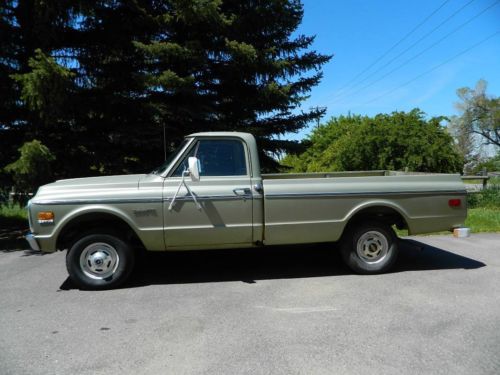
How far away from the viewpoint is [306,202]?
5.80m

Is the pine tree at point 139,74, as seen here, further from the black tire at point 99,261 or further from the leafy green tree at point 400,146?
the leafy green tree at point 400,146

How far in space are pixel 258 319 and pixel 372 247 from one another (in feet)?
7.61

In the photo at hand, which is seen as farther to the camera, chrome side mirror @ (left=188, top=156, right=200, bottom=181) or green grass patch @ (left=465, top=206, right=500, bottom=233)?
green grass patch @ (left=465, top=206, right=500, bottom=233)

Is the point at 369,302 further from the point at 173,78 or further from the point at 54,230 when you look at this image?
the point at 173,78

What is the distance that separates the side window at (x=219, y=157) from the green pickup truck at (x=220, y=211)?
1 cm

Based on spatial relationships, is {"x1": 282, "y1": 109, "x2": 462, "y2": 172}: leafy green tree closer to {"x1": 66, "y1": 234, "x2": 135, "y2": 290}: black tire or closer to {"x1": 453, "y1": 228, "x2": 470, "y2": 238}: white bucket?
{"x1": 453, "y1": 228, "x2": 470, "y2": 238}: white bucket

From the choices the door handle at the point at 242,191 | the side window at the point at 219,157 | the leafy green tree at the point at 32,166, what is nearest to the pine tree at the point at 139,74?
the leafy green tree at the point at 32,166

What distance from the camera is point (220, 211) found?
18.4 ft

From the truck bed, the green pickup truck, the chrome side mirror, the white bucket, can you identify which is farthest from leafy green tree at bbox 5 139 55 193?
the white bucket

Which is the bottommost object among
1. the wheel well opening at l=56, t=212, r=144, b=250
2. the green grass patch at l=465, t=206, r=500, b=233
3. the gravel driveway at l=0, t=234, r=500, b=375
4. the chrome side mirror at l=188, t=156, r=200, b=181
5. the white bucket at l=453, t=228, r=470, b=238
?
the gravel driveway at l=0, t=234, r=500, b=375

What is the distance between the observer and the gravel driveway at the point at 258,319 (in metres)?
3.56

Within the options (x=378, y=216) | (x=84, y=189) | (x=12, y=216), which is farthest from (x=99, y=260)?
(x=12, y=216)

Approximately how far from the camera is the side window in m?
5.75

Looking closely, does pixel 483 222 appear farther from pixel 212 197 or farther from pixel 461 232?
pixel 212 197
